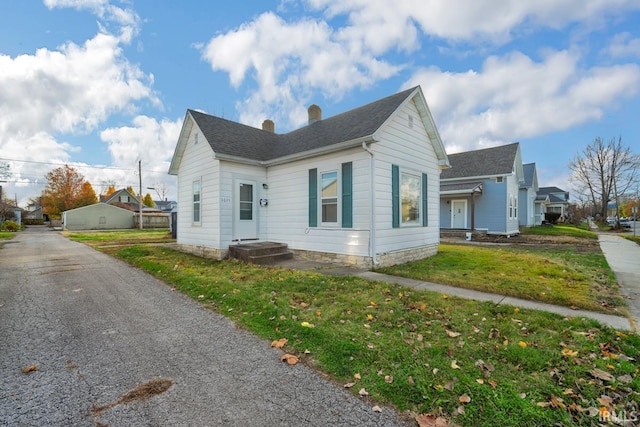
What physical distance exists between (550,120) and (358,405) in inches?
957

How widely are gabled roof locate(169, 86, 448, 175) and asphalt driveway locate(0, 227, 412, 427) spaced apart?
600cm

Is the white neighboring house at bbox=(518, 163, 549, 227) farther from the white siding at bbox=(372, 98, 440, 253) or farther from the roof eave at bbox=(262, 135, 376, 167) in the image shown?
the roof eave at bbox=(262, 135, 376, 167)

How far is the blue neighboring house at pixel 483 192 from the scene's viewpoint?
1872 centimetres

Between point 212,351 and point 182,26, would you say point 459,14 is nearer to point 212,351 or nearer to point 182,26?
point 182,26

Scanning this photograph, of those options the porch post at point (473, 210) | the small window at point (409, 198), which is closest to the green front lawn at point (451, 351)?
the small window at point (409, 198)

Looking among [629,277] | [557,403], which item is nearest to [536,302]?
[557,403]

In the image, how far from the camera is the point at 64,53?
12.0m

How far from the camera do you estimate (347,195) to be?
8500 mm

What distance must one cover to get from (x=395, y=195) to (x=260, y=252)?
15.9ft

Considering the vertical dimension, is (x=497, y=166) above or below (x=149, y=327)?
above

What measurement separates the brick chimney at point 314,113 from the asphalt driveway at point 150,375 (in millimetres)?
11134

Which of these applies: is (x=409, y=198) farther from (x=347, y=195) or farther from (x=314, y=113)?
(x=314, y=113)

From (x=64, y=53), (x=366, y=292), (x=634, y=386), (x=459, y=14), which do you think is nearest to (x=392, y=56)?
(x=459, y=14)

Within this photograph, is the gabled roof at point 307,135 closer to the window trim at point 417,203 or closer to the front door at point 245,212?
the front door at point 245,212
